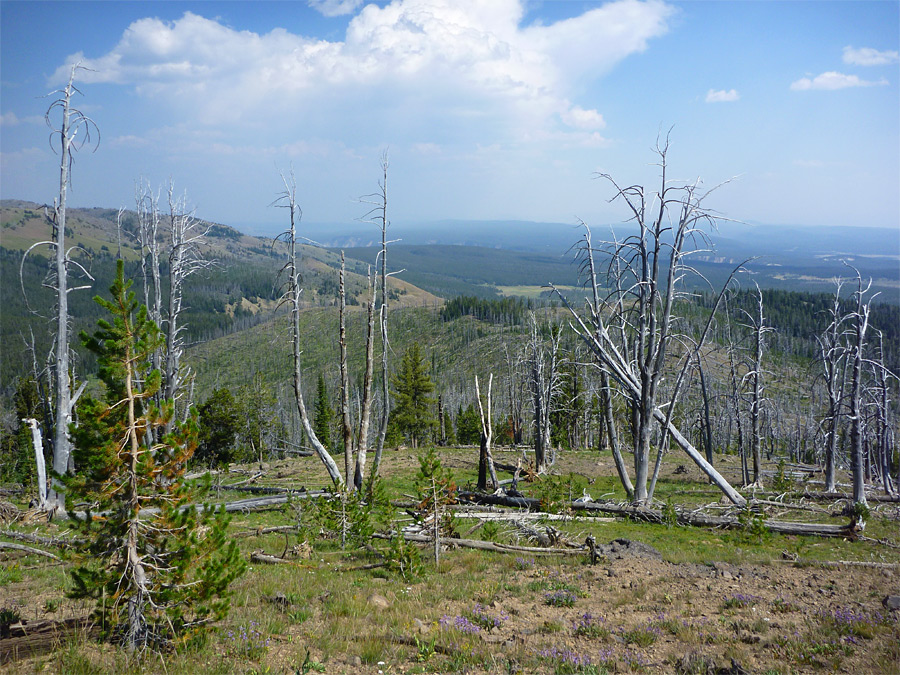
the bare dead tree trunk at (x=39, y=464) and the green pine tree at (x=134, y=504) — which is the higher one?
the green pine tree at (x=134, y=504)

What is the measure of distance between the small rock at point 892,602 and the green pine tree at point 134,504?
31.2 ft

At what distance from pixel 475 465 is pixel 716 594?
2230 cm

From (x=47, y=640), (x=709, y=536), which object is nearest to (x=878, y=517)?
(x=709, y=536)

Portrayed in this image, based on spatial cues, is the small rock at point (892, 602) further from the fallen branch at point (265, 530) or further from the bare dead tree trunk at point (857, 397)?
the fallen branch at point (265, 530)

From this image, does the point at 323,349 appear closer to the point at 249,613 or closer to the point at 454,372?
the point at 454,372

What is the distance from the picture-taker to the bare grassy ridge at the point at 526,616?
5.80 m

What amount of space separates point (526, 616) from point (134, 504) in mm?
5701

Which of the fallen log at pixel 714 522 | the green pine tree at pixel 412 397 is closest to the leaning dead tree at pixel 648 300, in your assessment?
the fallen log at pixel 714 522

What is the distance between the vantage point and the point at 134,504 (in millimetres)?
5180

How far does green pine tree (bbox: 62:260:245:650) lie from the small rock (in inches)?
374

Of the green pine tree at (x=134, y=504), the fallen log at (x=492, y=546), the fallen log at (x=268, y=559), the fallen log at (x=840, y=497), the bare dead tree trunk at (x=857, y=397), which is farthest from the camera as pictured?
the fallen log at (x=840, y=497)

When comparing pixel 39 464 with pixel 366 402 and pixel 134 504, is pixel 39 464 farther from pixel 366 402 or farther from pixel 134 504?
A: pixel 134 504

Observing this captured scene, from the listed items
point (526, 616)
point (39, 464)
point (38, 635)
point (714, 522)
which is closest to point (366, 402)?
point (526, 616)

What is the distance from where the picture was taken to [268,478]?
27469 mm
